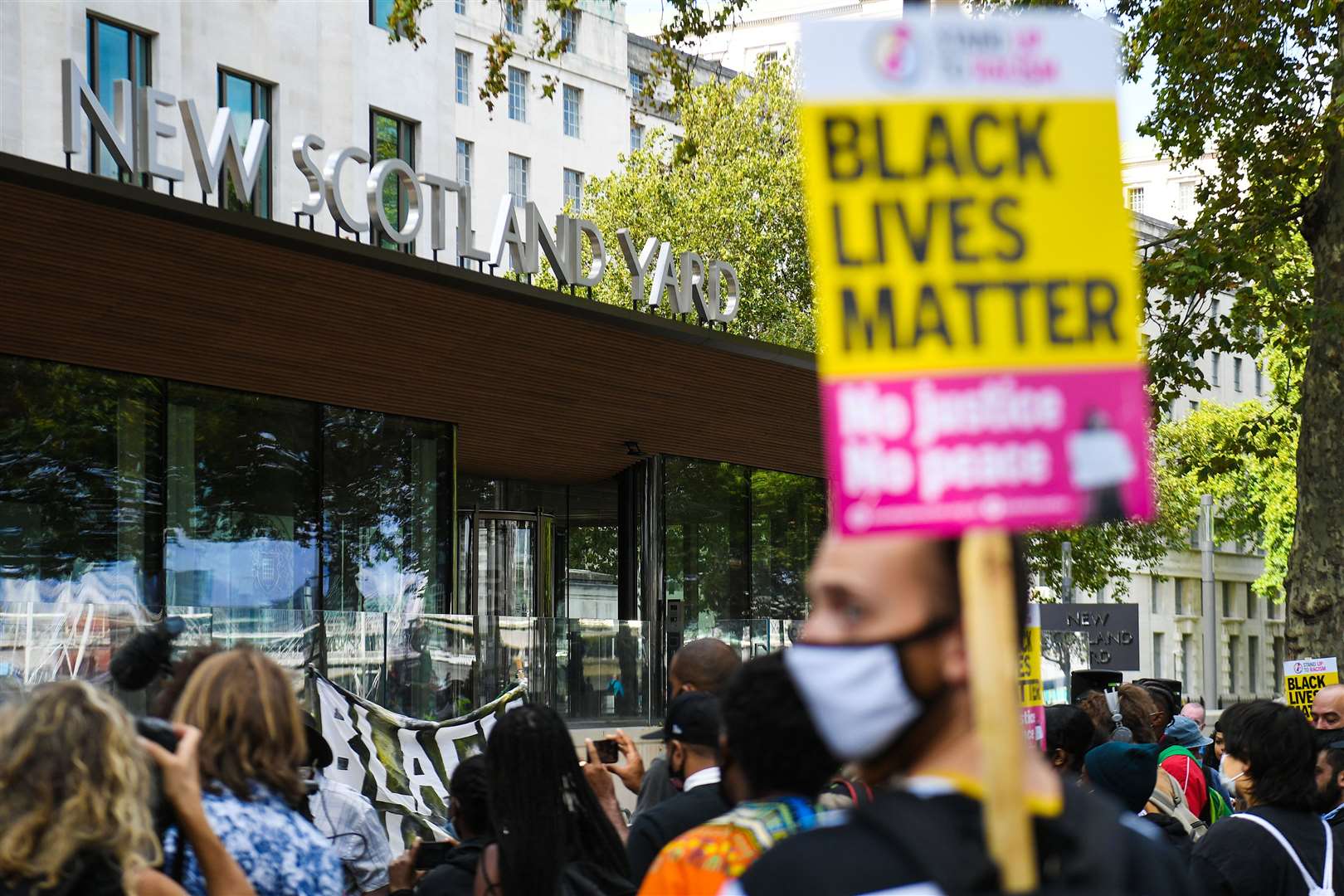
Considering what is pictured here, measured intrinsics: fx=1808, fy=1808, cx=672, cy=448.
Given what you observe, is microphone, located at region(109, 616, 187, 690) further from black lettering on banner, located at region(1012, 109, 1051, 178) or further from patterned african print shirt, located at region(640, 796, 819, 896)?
black lettering on banner, located at region(1012, 109, 1051, 178)

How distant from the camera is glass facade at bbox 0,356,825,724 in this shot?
15688 millimetres

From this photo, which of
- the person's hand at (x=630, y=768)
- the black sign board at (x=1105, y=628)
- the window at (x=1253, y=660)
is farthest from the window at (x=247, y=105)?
the window at (x=1253, y=660)

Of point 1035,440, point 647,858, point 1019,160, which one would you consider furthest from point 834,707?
point 647,858

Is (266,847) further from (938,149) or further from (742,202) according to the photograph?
(742,202)

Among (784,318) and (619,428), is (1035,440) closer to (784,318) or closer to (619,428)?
(619,428)

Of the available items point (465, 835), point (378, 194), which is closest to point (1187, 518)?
point (378, 194)

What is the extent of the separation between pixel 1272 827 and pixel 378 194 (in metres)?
13.3

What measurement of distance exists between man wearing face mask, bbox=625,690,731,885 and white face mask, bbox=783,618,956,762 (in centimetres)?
252

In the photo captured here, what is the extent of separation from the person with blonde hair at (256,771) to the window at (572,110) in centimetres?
5826

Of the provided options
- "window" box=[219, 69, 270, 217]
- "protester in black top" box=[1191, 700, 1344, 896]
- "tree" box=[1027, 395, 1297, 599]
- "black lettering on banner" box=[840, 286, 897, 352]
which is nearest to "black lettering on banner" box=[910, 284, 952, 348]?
"black lettering on banner" box=[840, 286, 897, 352]

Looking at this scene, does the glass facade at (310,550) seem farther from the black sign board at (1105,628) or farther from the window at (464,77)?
the window at (464,77)

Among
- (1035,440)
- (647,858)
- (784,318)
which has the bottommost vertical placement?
(647,858)

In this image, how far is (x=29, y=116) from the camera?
2288 cm

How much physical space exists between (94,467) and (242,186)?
3.34 m
